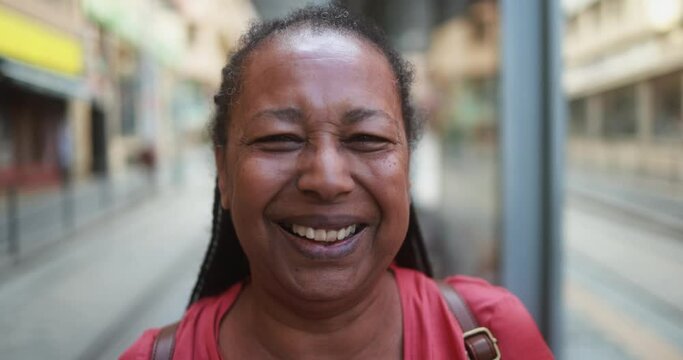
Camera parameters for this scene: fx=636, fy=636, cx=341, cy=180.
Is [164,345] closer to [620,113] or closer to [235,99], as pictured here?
[235,99]

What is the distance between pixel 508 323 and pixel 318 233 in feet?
1.45

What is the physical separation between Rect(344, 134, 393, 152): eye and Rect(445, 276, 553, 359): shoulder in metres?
0.39

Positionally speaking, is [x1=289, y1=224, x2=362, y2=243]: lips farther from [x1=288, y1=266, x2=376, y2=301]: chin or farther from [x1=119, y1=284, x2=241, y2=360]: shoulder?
[x1=119, y1=284, x2=241, y2=360]: shoulder

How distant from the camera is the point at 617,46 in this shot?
11.6ft

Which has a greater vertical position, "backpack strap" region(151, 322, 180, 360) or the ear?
the ear

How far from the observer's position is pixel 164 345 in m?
1.21

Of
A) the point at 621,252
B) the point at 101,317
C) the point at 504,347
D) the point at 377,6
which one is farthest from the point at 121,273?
the point at 621,252

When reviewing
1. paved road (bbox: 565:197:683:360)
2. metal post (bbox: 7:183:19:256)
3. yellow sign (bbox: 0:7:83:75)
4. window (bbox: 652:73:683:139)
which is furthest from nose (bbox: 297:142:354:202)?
paved road (bbox: 565:197:683:360)

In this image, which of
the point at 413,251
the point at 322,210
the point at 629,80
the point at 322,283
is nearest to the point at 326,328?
the point at 322,283

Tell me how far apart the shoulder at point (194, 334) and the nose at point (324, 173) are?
1.24 feet

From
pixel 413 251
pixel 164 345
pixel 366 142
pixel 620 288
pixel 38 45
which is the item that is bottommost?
pixel 620 288

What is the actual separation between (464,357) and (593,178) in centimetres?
422

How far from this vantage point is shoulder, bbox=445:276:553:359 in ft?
4.07

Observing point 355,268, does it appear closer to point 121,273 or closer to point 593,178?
point 121,273
